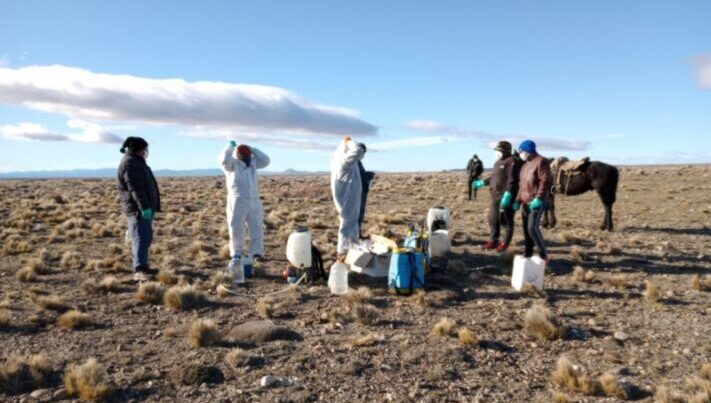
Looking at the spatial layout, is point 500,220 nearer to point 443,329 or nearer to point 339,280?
point 339,280

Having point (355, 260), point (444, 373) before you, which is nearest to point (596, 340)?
point (444, 373)

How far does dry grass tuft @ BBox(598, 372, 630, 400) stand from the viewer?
4109mm

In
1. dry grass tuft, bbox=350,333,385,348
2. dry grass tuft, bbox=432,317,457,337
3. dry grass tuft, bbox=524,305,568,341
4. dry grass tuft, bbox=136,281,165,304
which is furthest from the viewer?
dry grass tuft, bbox=136,281,165,304

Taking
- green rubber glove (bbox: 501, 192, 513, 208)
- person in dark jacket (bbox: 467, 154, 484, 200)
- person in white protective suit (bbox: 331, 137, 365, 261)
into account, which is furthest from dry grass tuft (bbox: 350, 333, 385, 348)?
person in dark jacket (bbox: 467, 154, 484, 200)

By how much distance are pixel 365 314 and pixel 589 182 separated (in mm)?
9786

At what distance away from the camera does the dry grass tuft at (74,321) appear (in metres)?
5.83

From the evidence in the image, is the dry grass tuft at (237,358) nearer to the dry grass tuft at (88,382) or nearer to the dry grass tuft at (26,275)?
the dry grass tuft at (88,382)

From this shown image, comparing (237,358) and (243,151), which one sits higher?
(243,151)

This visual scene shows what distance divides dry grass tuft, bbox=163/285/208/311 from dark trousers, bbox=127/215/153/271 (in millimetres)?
1470

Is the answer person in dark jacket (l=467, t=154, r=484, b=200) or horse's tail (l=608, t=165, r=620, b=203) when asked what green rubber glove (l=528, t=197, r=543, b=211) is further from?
person in dark jacket (l=467, t=154, r=484, b=200)

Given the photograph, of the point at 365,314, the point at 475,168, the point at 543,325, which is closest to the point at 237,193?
the point at 365,314

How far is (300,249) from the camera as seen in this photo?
771 cm

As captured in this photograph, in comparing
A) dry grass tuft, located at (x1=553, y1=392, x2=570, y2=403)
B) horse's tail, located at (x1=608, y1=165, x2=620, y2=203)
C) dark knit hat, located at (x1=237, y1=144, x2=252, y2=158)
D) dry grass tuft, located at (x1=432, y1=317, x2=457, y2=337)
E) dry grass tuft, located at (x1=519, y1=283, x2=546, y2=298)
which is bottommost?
dry grass tuft, located at (x1=553, y1=392, x2=570, y2=403)

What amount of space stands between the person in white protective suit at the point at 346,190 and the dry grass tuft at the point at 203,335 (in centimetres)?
302
